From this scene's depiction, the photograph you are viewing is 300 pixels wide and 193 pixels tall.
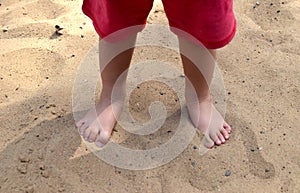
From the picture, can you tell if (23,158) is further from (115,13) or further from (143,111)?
(115,13)

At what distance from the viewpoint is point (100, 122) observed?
1.47 m

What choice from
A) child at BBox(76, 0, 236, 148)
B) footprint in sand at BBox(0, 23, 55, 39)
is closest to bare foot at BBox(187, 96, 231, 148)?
child at BBox(76, 0, 236, 148)

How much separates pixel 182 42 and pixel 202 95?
0.21 meters

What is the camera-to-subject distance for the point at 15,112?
151 cm

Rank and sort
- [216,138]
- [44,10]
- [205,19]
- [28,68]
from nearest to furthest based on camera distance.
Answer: [205,19] → [216,138] → [28,68] → [44,10]

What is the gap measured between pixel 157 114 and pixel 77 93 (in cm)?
29

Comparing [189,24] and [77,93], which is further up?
[189,24]

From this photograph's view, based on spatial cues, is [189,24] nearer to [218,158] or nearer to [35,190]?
[218,158]

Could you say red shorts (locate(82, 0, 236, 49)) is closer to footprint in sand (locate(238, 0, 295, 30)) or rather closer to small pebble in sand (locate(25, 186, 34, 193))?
small pebble in sand (locate(25, 186, 34, 193))

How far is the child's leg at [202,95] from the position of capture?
54.1 inches

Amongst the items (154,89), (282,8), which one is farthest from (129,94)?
(282,8)

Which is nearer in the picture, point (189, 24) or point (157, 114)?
point (189, 24)

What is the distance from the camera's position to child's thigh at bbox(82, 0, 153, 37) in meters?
1.25

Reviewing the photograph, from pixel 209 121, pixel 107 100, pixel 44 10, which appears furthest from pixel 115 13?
pixel 44 10
